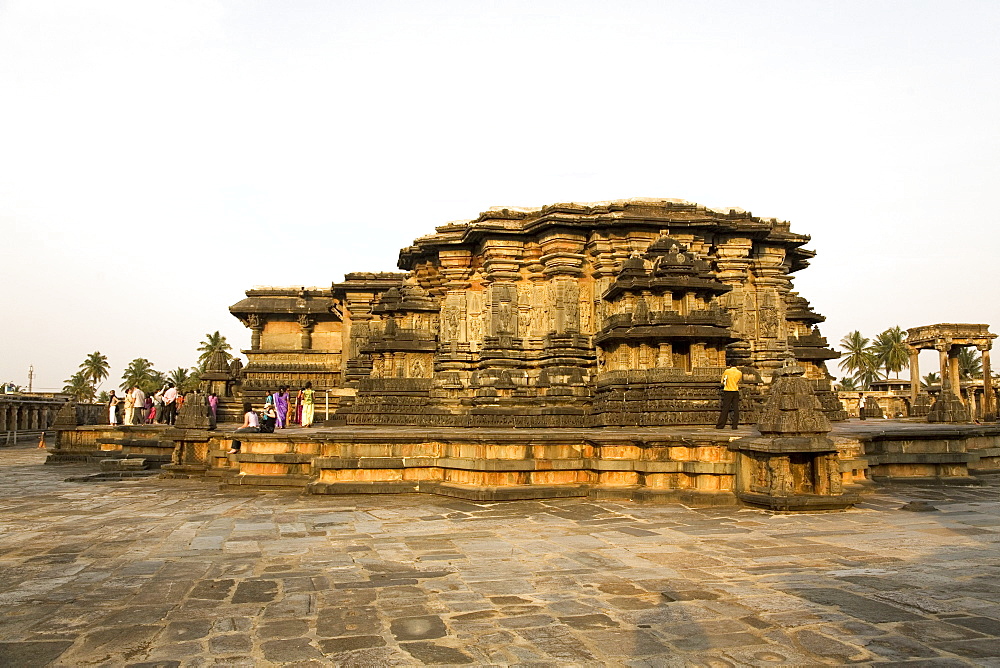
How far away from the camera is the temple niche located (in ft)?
51.1

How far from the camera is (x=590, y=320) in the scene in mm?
Answer: 18469

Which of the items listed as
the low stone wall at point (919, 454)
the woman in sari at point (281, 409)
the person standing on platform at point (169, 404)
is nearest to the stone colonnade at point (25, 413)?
the person standing on platform at point (169, 404)

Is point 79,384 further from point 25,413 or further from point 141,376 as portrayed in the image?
point 25,413

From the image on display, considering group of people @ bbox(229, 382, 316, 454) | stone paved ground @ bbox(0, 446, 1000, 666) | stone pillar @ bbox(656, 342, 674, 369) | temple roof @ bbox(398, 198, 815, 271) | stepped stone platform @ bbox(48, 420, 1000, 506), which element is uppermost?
temple roof @ bbox(398, 198, 815, 271)

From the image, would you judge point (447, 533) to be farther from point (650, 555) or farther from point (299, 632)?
point (299, 632)

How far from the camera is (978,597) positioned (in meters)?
4.68

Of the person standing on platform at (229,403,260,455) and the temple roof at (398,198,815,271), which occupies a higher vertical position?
the temple roof at (398,198,815,271)

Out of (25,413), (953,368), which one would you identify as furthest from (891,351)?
(25,413)

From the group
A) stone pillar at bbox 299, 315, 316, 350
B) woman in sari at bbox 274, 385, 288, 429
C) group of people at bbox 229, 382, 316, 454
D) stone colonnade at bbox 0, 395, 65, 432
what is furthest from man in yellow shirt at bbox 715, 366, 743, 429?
stone colonnade at bbox 0, 395, 65, 432

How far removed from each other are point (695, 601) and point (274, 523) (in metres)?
5.37

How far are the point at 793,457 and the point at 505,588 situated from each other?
542 centimetres

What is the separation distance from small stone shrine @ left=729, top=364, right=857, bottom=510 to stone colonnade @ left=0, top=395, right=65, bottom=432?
38.3 meters

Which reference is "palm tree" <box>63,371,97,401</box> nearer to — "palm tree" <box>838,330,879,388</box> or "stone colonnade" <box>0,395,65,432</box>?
"stone colonnade" <box>0,395,65,432</box>

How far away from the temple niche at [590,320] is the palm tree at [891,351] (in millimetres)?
53596
